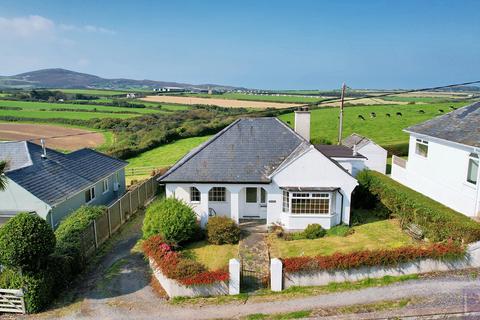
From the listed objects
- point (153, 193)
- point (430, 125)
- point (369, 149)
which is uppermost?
point (430, 125)

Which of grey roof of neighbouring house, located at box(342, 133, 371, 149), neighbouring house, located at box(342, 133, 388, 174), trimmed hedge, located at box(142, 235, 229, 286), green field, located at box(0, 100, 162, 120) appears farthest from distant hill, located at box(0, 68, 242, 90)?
trimmed hedge, located at box(142, 235, 229, 286)

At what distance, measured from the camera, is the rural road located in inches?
505

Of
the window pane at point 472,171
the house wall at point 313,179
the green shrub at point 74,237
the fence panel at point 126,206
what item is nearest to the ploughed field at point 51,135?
the fence panel at point 126,206

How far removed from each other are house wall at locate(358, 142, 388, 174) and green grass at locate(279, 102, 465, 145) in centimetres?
1405

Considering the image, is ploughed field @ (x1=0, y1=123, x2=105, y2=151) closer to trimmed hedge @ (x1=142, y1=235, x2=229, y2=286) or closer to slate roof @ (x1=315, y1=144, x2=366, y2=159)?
slate roof @ (x1=315, y1=144, x2=366, y2=159)

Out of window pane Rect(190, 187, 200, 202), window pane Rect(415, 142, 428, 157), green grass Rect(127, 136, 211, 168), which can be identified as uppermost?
window pane Rect(415, 142, 428, 157)

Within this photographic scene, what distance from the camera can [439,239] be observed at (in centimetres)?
1652

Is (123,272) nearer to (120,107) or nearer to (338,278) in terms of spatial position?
(338,278)

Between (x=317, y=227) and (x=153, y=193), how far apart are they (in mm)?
15538

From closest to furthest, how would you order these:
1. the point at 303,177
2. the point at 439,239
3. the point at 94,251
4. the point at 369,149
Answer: the point at 439,239 → the point at 94,251 → the point at 303,177 → the point at 369,149

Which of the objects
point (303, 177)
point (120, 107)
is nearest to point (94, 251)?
point (303, 177)

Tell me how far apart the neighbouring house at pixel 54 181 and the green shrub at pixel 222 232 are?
8534 mm

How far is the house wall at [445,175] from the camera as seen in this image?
1989 centimetres

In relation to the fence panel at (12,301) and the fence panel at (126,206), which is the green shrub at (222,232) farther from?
the fence panel at (12,301)
